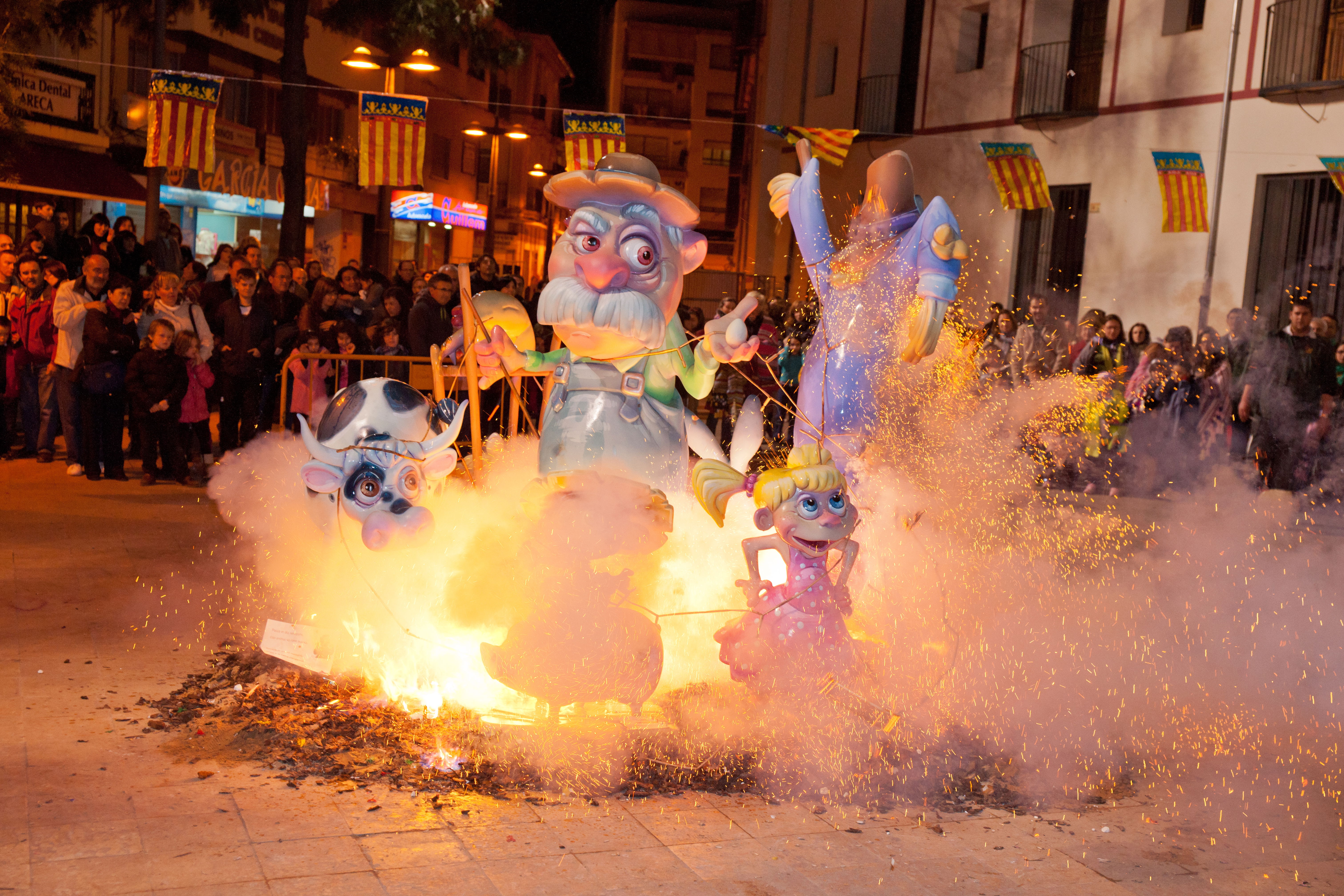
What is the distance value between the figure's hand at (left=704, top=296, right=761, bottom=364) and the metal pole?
11.5m

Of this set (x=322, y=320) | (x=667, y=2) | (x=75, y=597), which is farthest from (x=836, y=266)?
(x=667, y=2)

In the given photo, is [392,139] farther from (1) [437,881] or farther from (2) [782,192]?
(1) [437,881]

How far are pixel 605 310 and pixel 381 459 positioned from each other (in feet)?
3.47

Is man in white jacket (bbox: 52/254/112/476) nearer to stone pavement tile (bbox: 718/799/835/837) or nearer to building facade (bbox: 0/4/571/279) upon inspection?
building facade (bbox: 0/4/571/279)

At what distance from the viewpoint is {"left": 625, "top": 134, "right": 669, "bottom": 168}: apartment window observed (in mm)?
46312

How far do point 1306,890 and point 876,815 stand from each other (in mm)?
1256

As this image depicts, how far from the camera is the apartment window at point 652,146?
46.3 metres

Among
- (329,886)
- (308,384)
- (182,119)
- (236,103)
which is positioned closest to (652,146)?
(236,103)

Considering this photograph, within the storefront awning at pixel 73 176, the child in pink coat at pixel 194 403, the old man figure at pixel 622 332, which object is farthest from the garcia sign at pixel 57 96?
the old man figure at pixel 622 332

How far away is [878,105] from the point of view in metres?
20.4

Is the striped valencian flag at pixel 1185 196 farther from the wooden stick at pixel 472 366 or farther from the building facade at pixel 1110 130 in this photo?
the wooden stick at pixel 472 366

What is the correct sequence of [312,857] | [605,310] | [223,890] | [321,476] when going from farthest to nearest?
[321,476], [605,310], [312,857], [223,890]

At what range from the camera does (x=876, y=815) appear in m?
3.89

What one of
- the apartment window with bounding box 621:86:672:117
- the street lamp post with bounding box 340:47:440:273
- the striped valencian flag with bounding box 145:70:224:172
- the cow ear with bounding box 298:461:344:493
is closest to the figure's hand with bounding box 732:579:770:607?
the cow ear with bounding box 298:461:344:493
